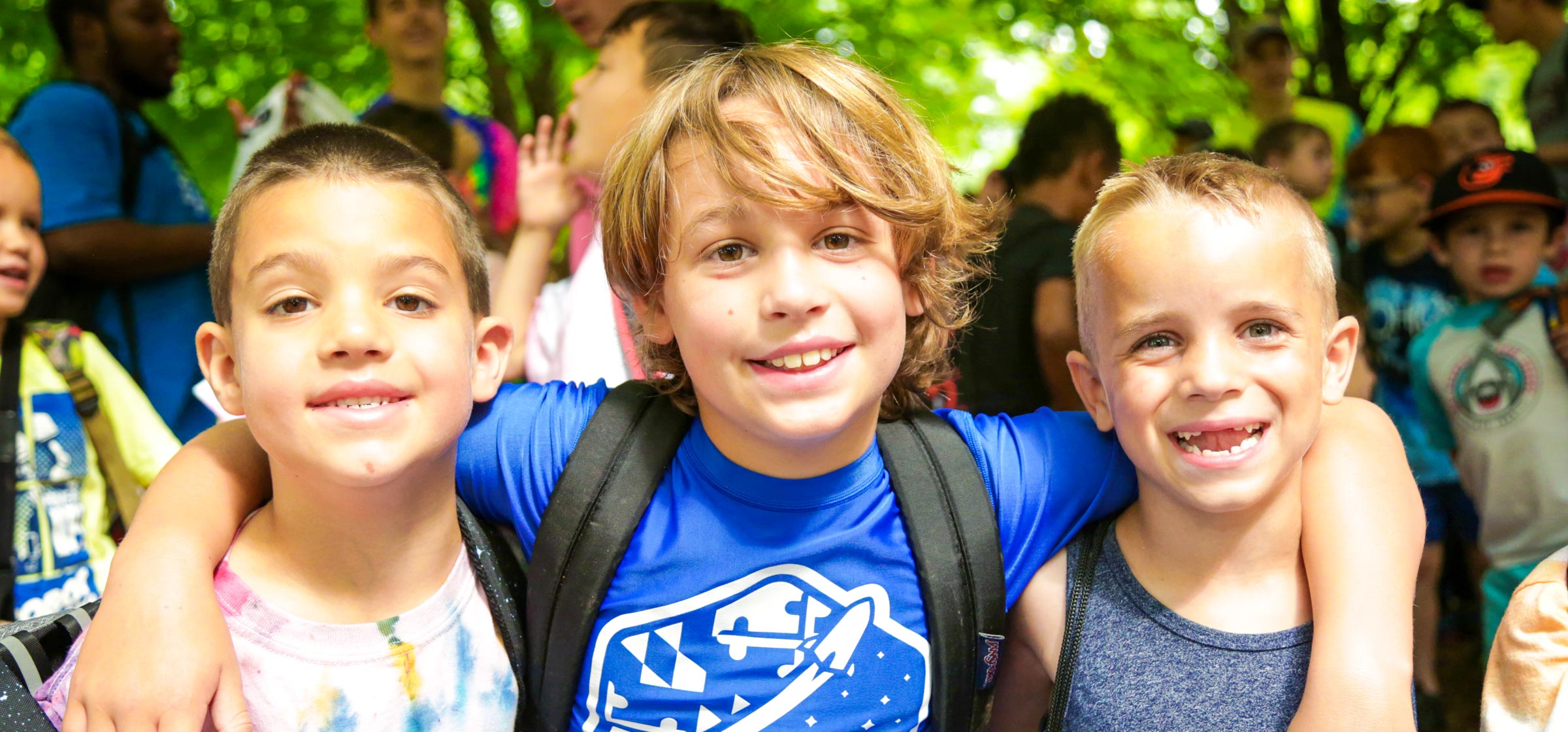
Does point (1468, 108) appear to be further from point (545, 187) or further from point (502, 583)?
point (502, 583)

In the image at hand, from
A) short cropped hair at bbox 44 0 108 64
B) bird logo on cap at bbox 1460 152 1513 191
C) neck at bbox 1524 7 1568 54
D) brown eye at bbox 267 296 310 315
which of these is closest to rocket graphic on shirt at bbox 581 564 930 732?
brown eye at bbox 267 296 310 315

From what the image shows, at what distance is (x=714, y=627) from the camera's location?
1942 mm

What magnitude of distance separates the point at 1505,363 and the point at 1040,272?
159cm

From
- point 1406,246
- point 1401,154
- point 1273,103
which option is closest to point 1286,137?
point 1401,154

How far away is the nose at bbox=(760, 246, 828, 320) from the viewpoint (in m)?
1.82

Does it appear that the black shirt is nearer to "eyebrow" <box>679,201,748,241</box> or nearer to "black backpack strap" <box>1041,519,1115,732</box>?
"black backpack strap" <box>1041,519,1115,732</box>

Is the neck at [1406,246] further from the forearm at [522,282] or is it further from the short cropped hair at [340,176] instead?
the short cropped hair at [340,176]

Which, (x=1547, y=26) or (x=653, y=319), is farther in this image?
(x=1547, y=26)

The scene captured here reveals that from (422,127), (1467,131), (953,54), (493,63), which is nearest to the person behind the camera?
(422,127)

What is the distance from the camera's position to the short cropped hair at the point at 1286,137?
223 inches

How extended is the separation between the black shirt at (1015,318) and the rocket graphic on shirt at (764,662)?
6.16 ft

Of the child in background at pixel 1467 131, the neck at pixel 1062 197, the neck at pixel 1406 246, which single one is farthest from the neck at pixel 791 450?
the child in background at pixel 1467 131

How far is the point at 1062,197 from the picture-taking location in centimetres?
430

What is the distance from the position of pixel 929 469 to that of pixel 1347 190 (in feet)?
14.6
